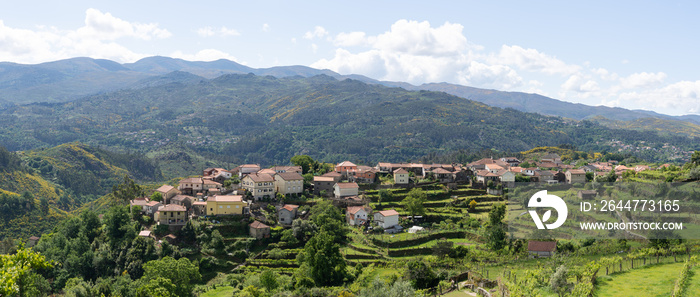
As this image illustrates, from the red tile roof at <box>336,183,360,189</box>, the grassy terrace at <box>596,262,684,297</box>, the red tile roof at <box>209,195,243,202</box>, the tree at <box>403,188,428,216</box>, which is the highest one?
the red tile roof at <box>336,183,360,189</box>

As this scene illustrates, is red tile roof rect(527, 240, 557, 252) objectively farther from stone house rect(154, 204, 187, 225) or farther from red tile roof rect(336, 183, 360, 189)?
stone house rect(154, 204, 187, 225)

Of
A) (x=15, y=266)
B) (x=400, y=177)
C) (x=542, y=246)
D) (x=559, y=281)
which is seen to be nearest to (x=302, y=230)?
(x=400, y=177)

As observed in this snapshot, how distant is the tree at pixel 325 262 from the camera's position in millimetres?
45222

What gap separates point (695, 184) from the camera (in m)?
58.3

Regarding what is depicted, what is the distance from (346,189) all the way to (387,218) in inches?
460

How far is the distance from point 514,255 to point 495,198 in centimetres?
2423

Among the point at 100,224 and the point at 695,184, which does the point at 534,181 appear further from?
the point at 100,224

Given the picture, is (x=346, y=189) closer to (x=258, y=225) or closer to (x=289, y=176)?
(x=289, y=176)

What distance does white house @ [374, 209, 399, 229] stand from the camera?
2367 inches

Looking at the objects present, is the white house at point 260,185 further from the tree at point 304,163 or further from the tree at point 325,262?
the tree at point 325,262

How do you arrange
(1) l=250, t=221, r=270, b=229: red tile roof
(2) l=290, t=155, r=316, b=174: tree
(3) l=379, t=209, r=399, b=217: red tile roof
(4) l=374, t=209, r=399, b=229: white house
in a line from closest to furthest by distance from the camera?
(1) l=250, t=221, r=270, b=229: red tile roof, (4) l=374, t=209, r=399, b=229: white house, (3) l=379, t=209, r=399, b=217: red tile roof, (2) l=290, t=155, r=316, b=174: tree

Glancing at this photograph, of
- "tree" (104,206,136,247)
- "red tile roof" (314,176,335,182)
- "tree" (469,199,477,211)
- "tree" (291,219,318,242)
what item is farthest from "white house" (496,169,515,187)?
"tree" (104,206,136,247)

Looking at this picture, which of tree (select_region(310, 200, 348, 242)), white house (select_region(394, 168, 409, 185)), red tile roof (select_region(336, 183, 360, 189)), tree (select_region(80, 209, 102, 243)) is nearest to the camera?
tree (select_region(310, 200, 348, 242))

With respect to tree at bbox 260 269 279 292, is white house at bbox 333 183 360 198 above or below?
above
